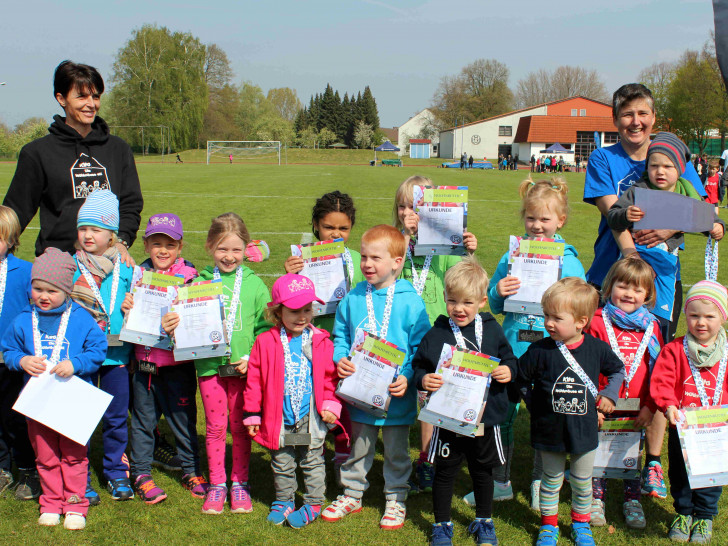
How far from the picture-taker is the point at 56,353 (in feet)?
11.9

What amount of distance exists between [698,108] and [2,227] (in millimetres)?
62262

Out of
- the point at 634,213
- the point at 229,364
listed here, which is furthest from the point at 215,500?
the point at 634,213

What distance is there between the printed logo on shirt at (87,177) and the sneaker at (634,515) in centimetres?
403

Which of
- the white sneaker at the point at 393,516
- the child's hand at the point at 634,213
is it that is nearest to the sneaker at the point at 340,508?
the white sneaker at the point at 393,516

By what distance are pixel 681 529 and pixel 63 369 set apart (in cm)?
361

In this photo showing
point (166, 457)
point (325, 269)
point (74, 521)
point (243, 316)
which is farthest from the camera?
point (166, 457)

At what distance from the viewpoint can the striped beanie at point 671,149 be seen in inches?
147

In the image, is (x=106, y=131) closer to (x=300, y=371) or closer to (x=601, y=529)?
(x=300, y=371)

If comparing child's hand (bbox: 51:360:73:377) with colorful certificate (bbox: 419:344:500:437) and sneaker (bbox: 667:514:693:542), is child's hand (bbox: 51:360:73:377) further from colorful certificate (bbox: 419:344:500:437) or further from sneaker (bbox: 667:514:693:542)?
sneaker (bbox: 667:514:693:542)

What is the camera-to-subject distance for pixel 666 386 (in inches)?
137

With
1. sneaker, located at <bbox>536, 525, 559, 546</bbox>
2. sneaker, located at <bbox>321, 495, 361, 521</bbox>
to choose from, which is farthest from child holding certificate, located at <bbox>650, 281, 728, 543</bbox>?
sneaker, located at <bbox>321, 495, 361, 521</bbox>

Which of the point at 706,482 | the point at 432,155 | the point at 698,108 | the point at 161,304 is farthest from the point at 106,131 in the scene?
the point at 432,155

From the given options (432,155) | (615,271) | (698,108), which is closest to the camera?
(615,271)

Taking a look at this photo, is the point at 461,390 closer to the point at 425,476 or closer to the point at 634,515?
the point at 425,476
